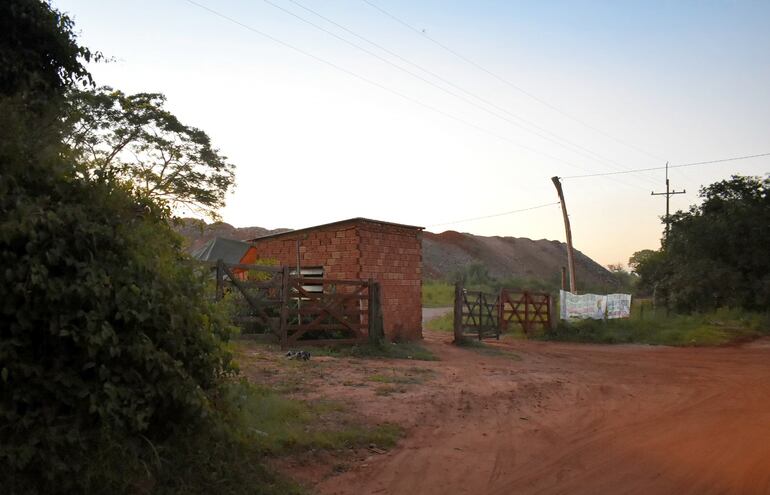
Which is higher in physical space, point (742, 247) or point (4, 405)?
point (742, 247)

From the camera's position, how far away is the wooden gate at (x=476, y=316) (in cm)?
1833

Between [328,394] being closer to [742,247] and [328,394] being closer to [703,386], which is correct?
[703,386]

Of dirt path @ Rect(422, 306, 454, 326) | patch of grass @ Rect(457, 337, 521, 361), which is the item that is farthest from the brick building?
dirt path @ Rect(422, 306, 454, 326)

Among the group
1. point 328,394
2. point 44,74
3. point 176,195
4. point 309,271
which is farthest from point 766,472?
point 176,195

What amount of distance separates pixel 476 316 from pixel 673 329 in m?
7.66

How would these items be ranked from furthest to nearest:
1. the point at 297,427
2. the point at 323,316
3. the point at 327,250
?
the point at 327,250, the point at 323,316, the point at 297,427

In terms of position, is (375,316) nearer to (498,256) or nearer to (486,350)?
(486,350)

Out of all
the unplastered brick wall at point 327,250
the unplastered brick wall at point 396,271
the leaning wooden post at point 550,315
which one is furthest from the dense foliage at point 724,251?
the unplastered brick wall at point 327,250

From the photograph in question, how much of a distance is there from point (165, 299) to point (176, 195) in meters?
23.1

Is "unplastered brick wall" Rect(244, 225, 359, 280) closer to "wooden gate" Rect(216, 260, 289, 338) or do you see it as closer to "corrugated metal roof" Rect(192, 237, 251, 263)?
"wooden gate" Rect(216, 260, 289, 338)

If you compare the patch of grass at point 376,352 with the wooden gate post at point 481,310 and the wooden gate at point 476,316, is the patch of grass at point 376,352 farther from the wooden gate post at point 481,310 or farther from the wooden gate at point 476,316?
the wooden gate post at point 481,310

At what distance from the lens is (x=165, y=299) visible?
167 inches

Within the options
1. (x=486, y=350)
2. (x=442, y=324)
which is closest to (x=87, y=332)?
(x=486, y=350)

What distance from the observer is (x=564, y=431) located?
7.20m
